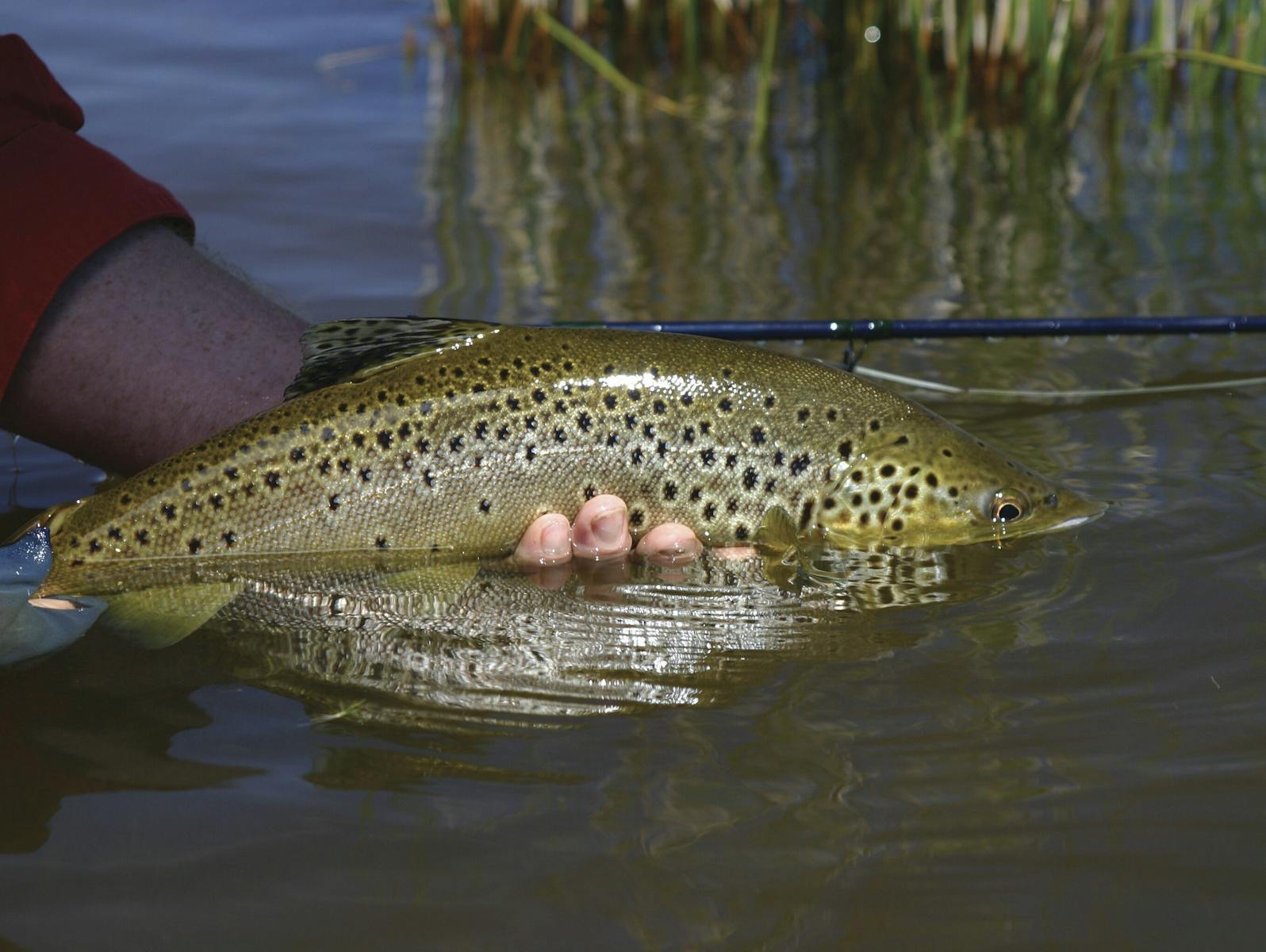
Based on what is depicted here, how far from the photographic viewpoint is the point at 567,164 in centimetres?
855

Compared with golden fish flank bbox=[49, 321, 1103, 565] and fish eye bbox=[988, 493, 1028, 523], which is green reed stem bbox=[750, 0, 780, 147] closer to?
golden fish flank bbox=[49, 321, 1103, 565]

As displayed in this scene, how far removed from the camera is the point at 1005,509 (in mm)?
4238

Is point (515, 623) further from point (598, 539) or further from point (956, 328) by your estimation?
point (956, 328)

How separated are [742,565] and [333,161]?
5.11 meters

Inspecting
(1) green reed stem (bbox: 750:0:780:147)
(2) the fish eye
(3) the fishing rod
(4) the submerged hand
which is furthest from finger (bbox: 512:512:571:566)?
(1) green reed stem (bbox: 750:0:780:147)

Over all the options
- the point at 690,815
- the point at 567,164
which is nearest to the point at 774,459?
the point at 690,815

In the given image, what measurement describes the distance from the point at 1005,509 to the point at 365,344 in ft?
6.26

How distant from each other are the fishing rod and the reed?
3.09 metres

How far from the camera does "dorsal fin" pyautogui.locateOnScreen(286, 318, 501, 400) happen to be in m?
3.99

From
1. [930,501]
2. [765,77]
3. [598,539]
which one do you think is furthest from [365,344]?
[765,77]

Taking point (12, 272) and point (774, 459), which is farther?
point (774, 459)

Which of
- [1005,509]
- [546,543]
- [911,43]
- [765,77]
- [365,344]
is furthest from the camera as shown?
[911,43]

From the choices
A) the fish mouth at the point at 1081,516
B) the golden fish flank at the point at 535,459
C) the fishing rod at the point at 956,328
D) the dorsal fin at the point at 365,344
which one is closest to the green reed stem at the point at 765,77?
the fishing rod at the point at 956,328

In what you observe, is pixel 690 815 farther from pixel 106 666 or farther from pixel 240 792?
pixel 106 666
